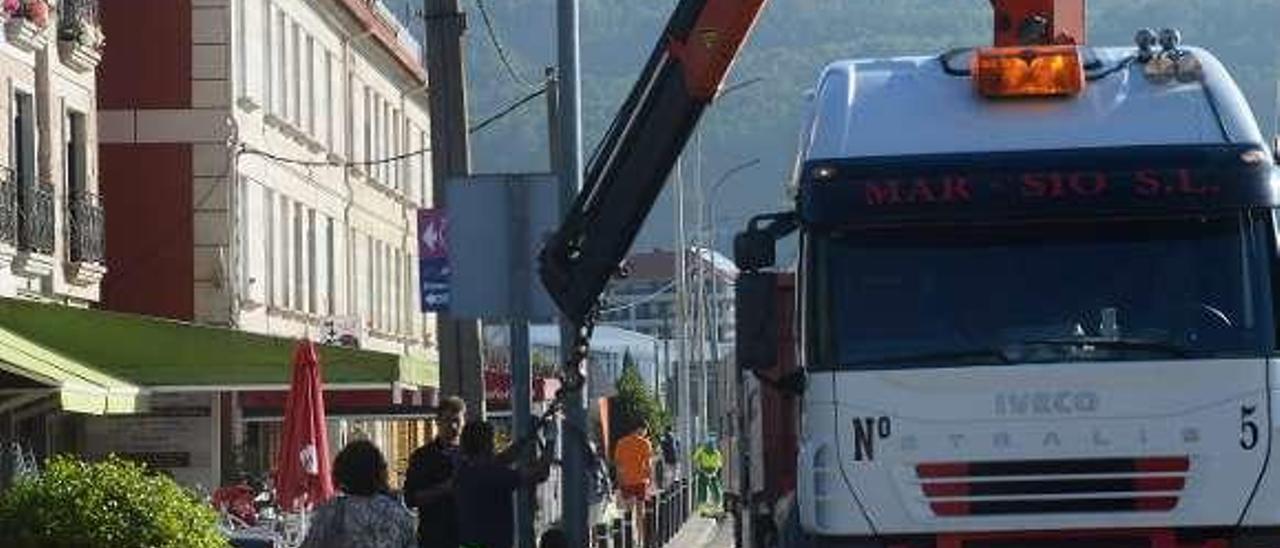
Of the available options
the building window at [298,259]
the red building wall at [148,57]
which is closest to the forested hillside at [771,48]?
the building window at [298,259]

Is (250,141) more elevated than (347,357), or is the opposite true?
(250,141)

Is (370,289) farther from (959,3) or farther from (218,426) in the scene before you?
(959,3)

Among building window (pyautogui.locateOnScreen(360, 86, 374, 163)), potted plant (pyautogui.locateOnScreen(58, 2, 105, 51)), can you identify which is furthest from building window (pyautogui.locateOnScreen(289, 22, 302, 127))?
potted plant (pyautogui.locateOnScreen(58, 2, 105, 51))

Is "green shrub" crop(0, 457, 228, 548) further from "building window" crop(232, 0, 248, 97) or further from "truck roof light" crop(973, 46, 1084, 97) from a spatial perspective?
"building window" crop(232, 0, 248, 97)

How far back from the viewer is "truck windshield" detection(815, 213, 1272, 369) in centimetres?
1291

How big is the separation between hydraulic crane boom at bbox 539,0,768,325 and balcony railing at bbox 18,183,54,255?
1250 cm

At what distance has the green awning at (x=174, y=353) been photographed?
2383cm

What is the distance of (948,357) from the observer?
12.9 metres

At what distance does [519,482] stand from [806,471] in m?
A: 3.06

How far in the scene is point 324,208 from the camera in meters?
45.4

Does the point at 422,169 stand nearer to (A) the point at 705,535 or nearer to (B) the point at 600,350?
(A) the point at 705,535

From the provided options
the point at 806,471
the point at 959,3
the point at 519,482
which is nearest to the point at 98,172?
the point at 519,482

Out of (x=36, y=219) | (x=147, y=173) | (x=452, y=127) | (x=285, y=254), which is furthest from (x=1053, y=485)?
(x=285, y=254)

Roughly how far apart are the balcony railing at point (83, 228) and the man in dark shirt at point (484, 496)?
16.6 meters
